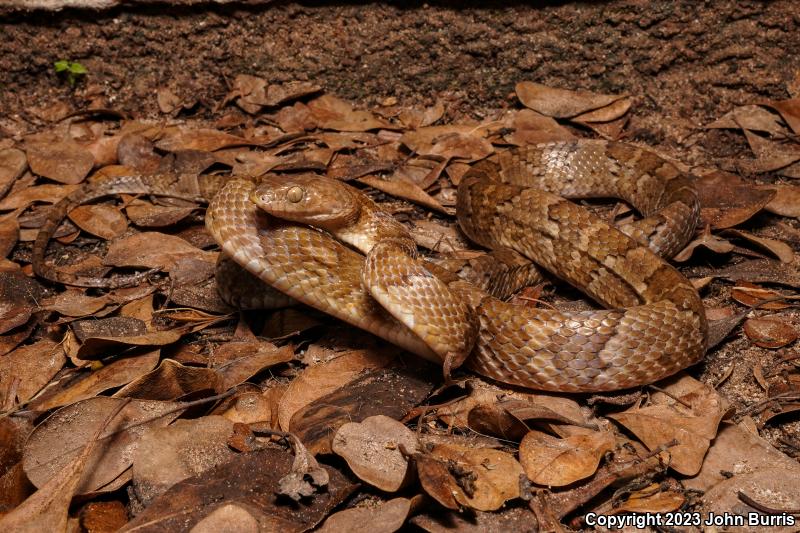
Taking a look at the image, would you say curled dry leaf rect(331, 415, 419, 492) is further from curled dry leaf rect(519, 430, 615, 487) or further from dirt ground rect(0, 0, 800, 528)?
dirt ground rect(0, 0, 800, 528)

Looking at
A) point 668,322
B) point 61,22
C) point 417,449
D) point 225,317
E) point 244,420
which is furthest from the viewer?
point 61,22

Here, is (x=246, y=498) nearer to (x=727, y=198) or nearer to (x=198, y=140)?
(x=198, y=140)

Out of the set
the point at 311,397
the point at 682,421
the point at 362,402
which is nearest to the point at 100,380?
the point at 311,397

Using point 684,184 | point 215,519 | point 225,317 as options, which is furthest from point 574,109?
point 215,519

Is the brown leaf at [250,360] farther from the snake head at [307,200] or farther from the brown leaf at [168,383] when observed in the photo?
the snake head at [307,200]

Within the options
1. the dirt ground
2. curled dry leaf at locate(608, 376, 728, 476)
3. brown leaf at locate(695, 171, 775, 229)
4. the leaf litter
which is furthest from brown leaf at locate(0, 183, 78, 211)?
brown leaf at locate(695, 171, 775, 229)

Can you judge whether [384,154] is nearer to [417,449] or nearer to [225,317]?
[225,317]
